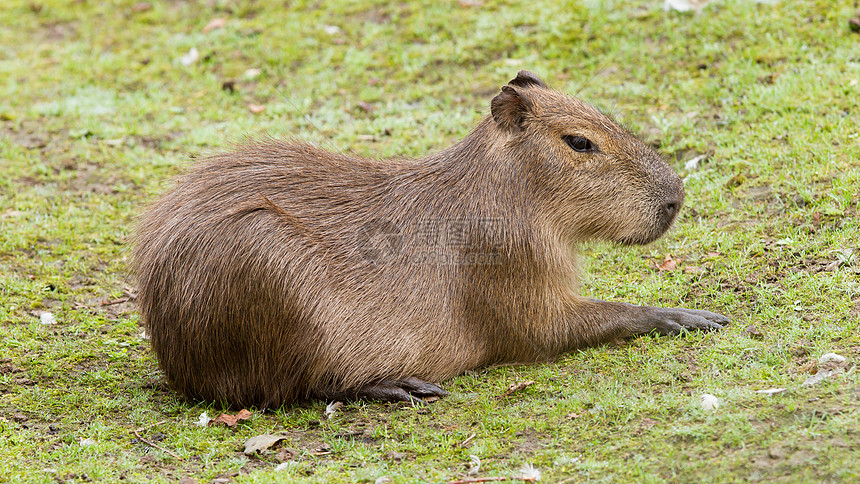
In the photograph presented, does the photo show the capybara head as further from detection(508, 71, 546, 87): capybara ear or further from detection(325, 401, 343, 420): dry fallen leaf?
detection(325, 401, 343, 420): dry fallen leaf

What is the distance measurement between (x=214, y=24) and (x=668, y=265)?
568cm

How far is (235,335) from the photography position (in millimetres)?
3881

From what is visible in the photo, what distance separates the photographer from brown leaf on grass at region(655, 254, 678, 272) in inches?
191

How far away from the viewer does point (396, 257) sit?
13.5 feet

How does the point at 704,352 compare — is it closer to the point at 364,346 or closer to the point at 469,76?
the point at 364,346

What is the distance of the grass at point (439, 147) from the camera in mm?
3383

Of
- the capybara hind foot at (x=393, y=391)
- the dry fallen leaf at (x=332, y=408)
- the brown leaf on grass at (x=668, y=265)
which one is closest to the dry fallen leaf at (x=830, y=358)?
the brown leaf on grass at (x=668, y=265)

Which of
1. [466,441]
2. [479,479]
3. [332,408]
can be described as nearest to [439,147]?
[332,408]

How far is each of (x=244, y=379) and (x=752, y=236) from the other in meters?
2.78

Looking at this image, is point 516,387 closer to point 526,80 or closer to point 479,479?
point 479,479

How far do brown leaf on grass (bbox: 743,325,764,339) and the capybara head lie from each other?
0.67 metres

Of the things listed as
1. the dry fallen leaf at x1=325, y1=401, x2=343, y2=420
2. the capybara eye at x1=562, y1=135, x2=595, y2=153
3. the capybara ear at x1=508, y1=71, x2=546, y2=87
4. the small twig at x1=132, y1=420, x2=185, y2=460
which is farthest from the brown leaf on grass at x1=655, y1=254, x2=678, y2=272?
the small twig at x1=132, y1=420, x2=185, y2=460

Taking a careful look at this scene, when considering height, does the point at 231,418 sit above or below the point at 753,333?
below

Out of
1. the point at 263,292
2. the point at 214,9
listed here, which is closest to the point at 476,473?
the point at 263,292
